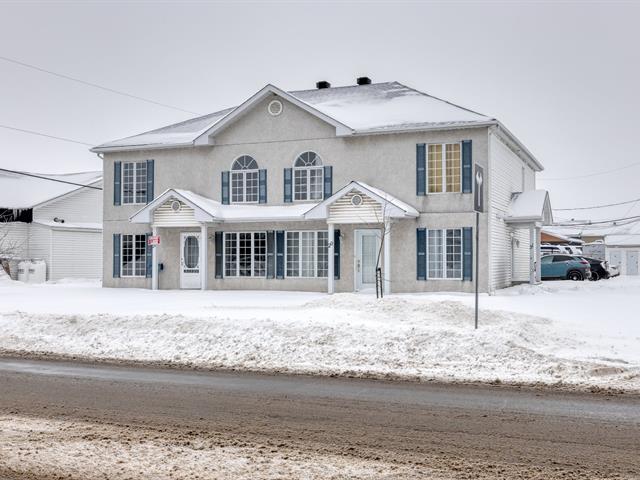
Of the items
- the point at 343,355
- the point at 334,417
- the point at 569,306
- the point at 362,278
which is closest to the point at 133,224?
the point at 362,278

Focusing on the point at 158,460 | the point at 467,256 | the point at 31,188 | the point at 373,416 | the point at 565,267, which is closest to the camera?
the point at 158,460

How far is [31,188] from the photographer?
4125cm

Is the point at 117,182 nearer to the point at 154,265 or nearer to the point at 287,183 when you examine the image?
the point at 154,265

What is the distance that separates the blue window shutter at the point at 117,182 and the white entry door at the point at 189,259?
3.66m

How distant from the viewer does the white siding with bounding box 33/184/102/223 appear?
127ft

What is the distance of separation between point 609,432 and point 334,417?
2.57 meters

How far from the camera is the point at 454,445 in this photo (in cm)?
597

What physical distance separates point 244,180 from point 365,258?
19.3 feet

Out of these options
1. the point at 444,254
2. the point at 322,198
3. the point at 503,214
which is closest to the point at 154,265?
the point at 322,198

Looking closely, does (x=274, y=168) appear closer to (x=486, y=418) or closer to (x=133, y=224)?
(x=133, y=224)

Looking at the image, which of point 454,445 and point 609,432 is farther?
point 609,432

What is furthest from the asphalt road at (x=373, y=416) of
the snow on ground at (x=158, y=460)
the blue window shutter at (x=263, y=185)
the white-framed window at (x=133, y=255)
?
the white-framed window at (x=133, y=255)

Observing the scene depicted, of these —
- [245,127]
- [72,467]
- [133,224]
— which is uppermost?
[245,127]

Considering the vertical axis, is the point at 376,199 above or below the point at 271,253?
above
